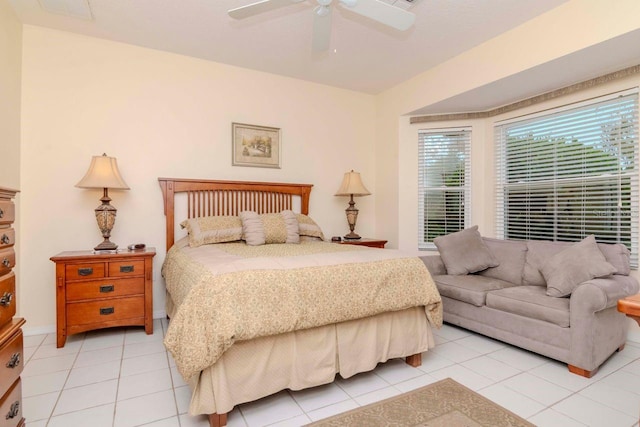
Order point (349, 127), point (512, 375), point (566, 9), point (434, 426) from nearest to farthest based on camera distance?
point (434, 426) < point (512, 375) < point (566, 9) < point (349, 127)

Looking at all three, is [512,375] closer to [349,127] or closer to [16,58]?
[349,127]

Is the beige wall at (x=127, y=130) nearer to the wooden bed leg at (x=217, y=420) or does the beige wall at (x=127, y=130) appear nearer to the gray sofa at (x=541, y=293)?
the gray sofa at (x=541, y=293)

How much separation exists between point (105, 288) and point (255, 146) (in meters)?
2.14

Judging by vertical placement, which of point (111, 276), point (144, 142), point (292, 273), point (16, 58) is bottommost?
point (111, 276)

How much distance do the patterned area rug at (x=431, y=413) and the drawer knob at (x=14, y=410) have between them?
1.30 metres

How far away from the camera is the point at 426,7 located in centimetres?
273

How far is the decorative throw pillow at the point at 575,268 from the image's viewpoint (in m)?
2.47

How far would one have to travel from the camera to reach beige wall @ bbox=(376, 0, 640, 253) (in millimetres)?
2516

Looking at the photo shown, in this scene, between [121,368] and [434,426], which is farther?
[121,368]

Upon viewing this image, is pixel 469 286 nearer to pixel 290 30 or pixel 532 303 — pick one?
pixel 532 303

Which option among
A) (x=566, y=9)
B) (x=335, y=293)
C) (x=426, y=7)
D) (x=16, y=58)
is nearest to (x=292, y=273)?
(x=335, y=293)

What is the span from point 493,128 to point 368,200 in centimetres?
187

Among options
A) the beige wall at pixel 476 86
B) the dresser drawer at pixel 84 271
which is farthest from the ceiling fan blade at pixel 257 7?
the dresser drawer at pixel 84 271

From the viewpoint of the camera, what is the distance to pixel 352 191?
427 cm
